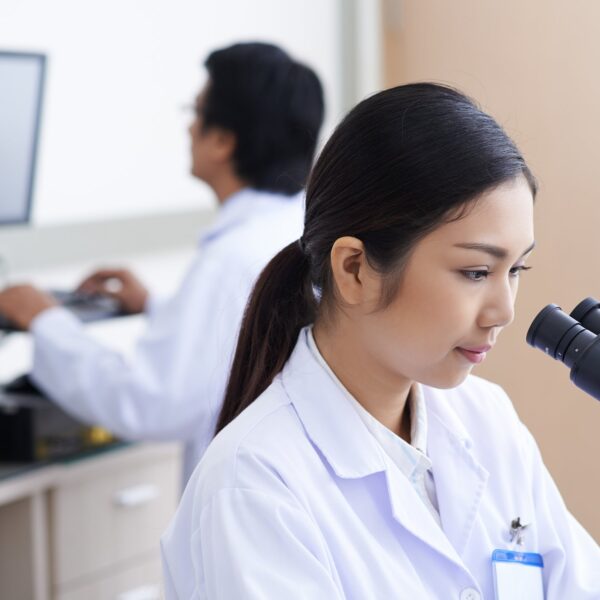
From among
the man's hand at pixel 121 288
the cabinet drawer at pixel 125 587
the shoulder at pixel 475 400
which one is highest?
the man's hand at pixel 121 288

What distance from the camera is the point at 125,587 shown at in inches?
82.4

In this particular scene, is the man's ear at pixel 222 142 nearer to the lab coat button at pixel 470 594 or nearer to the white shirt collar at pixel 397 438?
the white shirt collar at pixel 397 438

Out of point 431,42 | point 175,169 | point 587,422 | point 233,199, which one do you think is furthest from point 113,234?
point 587,422

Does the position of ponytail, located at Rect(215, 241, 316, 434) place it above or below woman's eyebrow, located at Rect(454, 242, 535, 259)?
below

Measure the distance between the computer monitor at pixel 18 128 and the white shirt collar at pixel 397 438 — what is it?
1061 mm

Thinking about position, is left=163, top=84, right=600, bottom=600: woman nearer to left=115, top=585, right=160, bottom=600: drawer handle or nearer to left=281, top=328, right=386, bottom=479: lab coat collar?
left=281, top=328, right=386, bottom=479: lab coat collar

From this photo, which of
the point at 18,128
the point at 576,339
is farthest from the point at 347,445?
the point at 18,128

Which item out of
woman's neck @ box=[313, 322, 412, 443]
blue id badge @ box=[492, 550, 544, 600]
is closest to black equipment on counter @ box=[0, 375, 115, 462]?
woman's neck @ box=[313, 322, 412, 443]

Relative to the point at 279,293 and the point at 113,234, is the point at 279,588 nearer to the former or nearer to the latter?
the point at 279,293

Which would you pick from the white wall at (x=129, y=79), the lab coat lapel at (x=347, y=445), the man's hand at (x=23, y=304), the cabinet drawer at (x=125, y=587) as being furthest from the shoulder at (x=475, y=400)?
the white wall at (x=129, y=79)

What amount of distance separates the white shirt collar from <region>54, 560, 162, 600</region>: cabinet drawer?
112cm

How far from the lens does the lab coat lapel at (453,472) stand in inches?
42.1

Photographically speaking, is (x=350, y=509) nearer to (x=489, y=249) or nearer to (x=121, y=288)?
(x=489, y=249)

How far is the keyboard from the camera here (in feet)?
6.45
